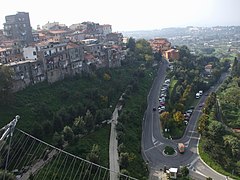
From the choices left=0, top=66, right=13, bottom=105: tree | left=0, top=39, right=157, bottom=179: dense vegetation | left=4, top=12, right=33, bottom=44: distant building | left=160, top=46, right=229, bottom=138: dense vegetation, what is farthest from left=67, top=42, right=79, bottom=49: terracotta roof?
left=160, top=46, right=229, bottom=138: dense vegetation

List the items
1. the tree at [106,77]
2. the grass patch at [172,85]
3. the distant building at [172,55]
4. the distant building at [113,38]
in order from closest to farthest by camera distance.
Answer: the tree at [106,77] < the grass patch at [172,85] < the distant building at [113,38] < the distant building at [172,55]

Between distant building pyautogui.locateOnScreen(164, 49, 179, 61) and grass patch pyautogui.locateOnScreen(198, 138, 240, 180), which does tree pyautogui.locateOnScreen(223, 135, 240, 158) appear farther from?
distant building pyautogui.locateOnScreen(164, 49, 179, 61)

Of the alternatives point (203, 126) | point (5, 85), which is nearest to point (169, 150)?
point (203, 126)

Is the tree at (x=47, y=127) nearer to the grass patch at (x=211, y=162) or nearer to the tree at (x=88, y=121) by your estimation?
the tree at (x=88, y=121)

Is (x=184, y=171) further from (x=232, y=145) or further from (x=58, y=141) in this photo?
(x=58, y=141)

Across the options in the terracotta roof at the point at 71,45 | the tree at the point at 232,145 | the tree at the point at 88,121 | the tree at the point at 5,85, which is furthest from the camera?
the terracotta roof at the point at 71,45

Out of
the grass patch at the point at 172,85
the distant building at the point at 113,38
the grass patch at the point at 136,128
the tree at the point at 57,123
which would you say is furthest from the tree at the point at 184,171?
the distant building at the point at 113,38
